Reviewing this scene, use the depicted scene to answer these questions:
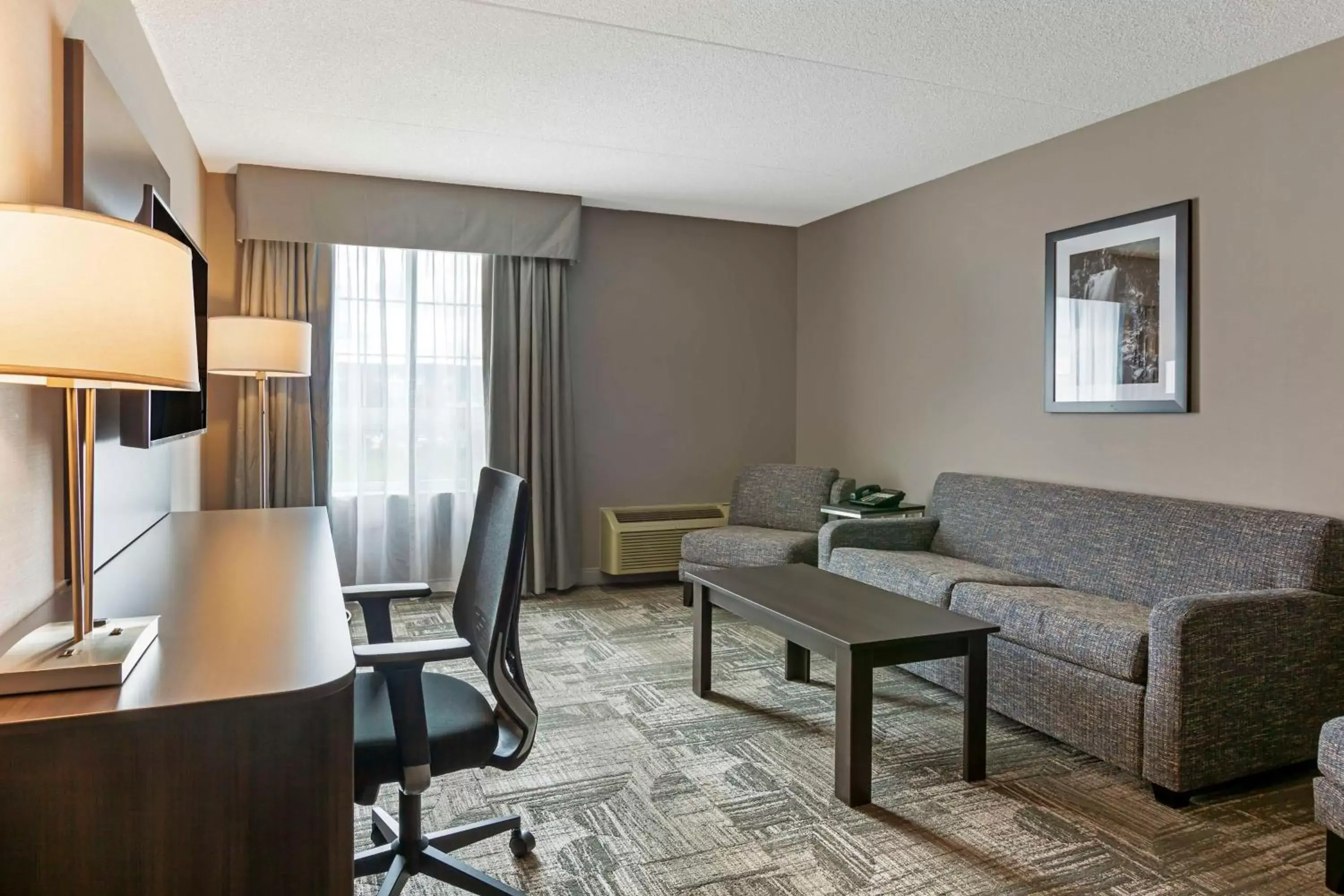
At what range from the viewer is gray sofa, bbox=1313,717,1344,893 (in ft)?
6.70

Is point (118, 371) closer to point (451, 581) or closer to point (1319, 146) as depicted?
point (1319, 146)

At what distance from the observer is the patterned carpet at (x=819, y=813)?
2.12 meters

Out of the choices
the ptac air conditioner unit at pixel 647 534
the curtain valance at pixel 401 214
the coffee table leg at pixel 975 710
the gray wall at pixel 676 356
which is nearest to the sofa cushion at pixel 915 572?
the coffee table leg at pixel 975 710

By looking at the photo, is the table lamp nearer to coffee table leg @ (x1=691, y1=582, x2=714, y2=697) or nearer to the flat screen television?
the flat screen television

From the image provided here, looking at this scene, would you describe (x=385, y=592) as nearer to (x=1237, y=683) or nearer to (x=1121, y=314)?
(x=1237, y=683)

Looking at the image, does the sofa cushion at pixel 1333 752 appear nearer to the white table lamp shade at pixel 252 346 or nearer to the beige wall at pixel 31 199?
the beige wall at pixel 31 199

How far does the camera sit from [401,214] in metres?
4.79

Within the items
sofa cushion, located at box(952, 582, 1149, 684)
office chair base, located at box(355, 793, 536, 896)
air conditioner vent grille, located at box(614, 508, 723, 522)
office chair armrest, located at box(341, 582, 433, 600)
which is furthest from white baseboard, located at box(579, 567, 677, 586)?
office chair base, located at box(355, 793, 536, 896)

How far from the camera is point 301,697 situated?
1141 millimetres

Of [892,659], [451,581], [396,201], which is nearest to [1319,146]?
[892,659]

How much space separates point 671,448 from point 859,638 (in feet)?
10.7

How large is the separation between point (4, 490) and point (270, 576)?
1.85 ft

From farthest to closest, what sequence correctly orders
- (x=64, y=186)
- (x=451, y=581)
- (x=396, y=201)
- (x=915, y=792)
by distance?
(x=451, y=581)
(x=396, y=201)
(x=915, y=792)
(x=64, y=186)

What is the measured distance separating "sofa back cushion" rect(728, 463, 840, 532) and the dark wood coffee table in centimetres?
167
